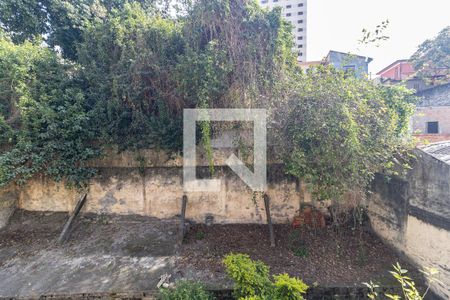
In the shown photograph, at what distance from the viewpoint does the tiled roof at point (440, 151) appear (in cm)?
324

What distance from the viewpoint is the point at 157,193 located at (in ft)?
16.5

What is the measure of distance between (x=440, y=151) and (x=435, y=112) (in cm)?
1065

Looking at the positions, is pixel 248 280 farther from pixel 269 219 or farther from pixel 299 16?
pixel 299 16

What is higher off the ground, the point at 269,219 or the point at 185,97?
the point at 185,97

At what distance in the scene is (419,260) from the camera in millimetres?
3561

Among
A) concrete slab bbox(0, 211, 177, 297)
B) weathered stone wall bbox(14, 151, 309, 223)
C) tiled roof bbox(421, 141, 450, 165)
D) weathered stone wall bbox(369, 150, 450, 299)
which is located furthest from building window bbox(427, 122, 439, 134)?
concrete slab bbox(0, 211, 177, 297)

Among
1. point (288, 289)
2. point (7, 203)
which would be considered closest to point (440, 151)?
point (288, 289)

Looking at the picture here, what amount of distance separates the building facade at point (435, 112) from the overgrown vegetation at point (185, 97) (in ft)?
28.9

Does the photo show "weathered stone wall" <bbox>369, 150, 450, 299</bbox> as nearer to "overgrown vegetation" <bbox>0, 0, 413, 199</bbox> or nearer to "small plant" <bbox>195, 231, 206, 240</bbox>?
"overgrown vegetation" <bbox>0, 0, 413, 199</bbox>

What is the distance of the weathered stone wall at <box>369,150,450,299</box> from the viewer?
3.13m

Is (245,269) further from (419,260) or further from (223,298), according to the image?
(419,260)

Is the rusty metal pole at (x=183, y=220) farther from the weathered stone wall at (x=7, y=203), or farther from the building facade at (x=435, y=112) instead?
the building facade at (x=435, y=112)

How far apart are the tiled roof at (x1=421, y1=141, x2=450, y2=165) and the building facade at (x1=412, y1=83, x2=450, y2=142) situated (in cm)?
873

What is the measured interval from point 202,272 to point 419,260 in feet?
12.0
